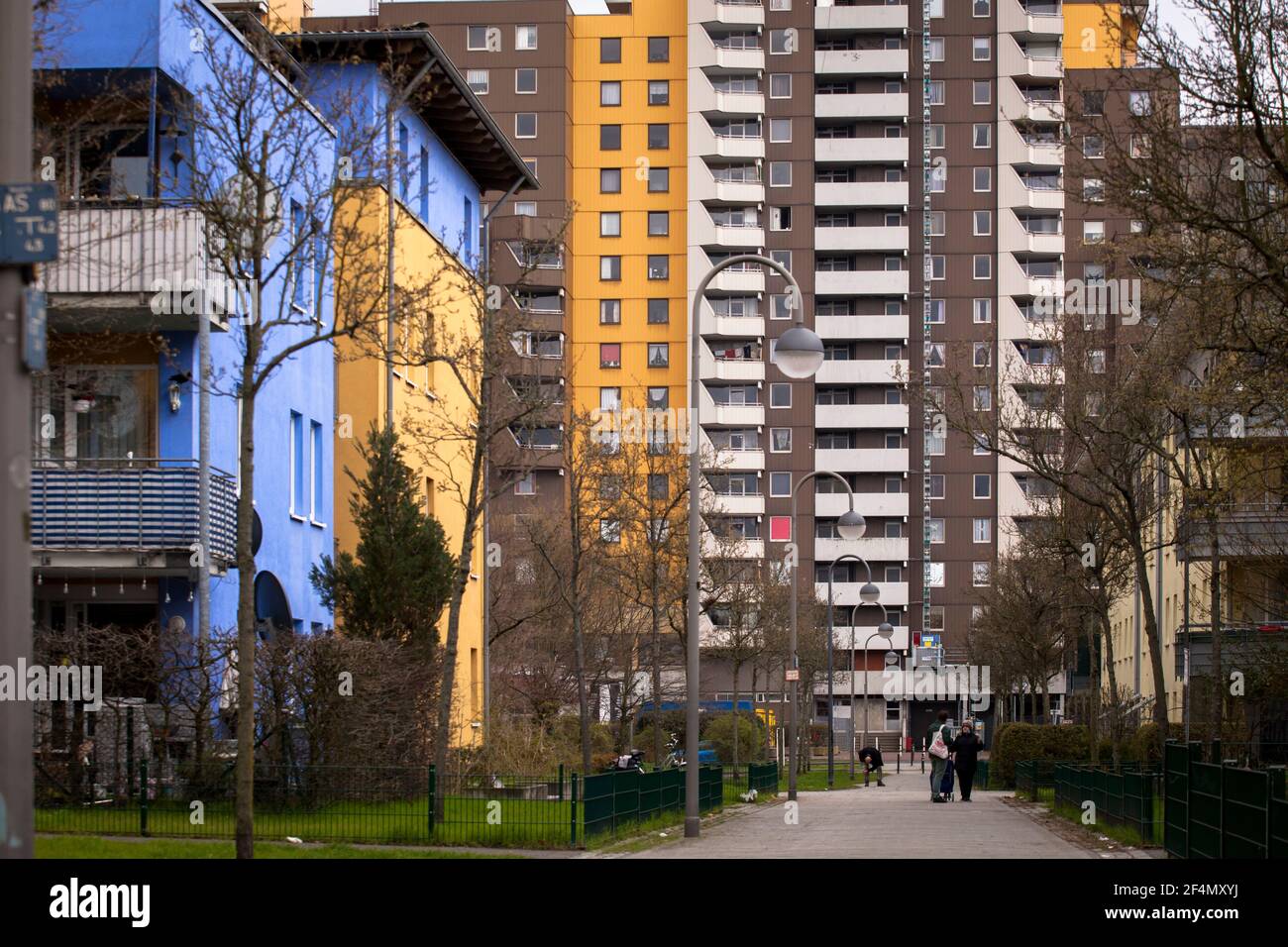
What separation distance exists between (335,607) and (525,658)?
30.8 metres

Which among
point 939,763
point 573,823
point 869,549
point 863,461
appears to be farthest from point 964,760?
point 863,461

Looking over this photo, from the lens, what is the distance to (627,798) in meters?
25.1

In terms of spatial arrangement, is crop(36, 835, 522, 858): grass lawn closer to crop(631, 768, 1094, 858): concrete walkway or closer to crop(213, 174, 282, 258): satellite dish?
crop(631, 768, 1094, 858): concrete walkway

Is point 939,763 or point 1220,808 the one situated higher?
point 1220,808

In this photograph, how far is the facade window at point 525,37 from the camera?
9725 centimetres

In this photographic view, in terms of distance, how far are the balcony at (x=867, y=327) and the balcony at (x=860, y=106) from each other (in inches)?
434

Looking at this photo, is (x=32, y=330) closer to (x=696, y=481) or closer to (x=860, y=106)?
(x=696, y=481)

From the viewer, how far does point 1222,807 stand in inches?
636

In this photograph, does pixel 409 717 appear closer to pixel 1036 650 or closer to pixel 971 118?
pixel 1036 650

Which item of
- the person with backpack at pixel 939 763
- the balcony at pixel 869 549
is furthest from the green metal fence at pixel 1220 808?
the balcony at pixel 869 549

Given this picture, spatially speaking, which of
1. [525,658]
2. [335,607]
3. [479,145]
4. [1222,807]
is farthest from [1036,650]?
[1222,807]

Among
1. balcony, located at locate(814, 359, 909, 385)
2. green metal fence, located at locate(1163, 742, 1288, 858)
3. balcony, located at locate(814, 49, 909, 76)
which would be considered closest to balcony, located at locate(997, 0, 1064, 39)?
balcony, located at locate(814, 49, 909, 76)

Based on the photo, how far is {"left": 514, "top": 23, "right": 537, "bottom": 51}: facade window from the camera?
9725 centimetres

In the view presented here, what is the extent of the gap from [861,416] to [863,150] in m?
14.5
